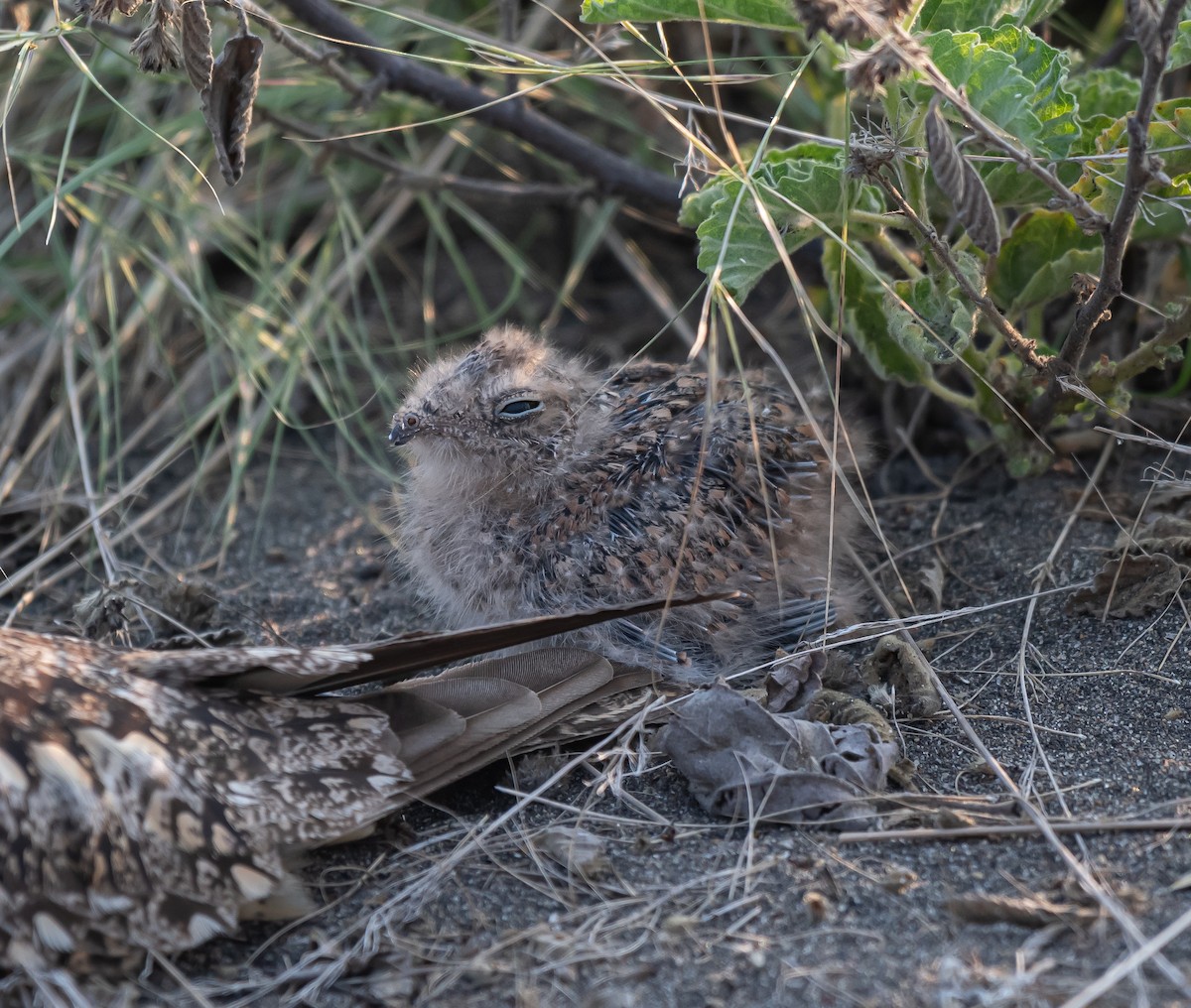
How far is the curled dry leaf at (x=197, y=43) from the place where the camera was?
7.71ft

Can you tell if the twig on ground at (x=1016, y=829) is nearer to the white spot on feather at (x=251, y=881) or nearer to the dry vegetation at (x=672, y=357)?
the dry vegetation at (x=672, y=357)

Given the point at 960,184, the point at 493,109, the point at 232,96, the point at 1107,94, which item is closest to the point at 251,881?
the point at 232,96

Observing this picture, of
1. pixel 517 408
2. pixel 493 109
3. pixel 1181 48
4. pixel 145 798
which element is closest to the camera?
pixel 145 798

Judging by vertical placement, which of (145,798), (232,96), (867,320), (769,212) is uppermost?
(232,96)

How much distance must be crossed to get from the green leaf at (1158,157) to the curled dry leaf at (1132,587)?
0.71 meters

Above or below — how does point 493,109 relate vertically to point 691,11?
below

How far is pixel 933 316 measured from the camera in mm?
2535

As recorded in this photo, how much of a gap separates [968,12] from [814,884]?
1.76 metres

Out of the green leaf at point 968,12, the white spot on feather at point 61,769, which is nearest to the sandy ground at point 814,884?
the white spot on feather at point 61,769

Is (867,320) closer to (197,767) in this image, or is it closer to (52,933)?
(197,767)

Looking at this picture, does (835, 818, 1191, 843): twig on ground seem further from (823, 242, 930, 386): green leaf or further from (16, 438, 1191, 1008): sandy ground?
(823, 242, 930, 386): green leaf

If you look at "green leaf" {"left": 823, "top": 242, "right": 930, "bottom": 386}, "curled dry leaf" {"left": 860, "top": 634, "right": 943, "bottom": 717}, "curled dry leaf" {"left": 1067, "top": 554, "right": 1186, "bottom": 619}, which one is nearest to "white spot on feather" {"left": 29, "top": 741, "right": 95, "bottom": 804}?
"curled dry leaf" {"left": 860, "top": 634, "right": 943, "bottom": 717}

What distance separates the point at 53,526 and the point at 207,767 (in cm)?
165

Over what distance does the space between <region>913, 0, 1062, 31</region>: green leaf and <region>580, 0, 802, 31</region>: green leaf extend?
293 mm
